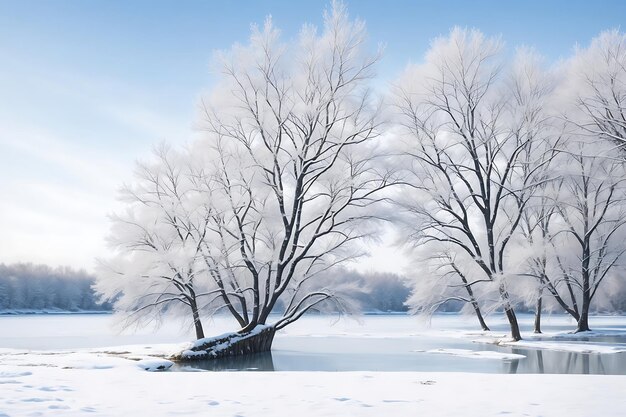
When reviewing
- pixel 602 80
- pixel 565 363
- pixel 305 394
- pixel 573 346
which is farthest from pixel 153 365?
pixel 602 80

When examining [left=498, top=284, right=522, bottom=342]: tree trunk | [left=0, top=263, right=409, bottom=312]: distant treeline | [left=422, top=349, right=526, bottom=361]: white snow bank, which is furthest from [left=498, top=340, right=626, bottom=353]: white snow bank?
[left=0, top=263, right=409, bottom=312]: distant treeline

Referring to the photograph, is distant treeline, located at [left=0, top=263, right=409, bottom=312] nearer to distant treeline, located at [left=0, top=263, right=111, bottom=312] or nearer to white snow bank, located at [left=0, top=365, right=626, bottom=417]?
distant treeline, located at [left=0, top=263, right=111, bottom=312]

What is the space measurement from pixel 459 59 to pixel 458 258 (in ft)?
44.4

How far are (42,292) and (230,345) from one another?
4618 inches

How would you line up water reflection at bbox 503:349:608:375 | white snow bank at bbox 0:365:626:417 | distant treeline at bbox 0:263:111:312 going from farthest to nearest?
distant treeline at bbox 0:263:111:312
water reflection at bbox 503:349:608:375
white snow bank at bbox 0:365:626:417

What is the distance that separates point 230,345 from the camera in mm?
22344

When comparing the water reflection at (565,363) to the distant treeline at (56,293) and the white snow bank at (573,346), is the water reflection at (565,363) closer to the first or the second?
the white snow bank at (573,346)

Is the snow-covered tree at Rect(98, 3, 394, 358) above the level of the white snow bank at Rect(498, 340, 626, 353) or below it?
above

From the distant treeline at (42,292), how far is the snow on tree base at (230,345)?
108m

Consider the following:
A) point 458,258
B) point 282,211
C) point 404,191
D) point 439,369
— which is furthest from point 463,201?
point 439,369

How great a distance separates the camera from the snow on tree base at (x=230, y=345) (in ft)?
67.1

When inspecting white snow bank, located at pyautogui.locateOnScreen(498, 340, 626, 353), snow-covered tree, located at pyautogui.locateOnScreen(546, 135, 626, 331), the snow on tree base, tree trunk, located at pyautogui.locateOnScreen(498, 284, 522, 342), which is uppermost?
snow-covered tree, located at pyautogui.locateOnScreen(546, 135, 626, 331)

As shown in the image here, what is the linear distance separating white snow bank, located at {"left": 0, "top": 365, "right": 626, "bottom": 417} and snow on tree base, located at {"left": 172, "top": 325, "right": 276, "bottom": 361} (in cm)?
858

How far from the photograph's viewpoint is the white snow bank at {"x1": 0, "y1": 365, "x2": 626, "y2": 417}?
7812 millimetres
